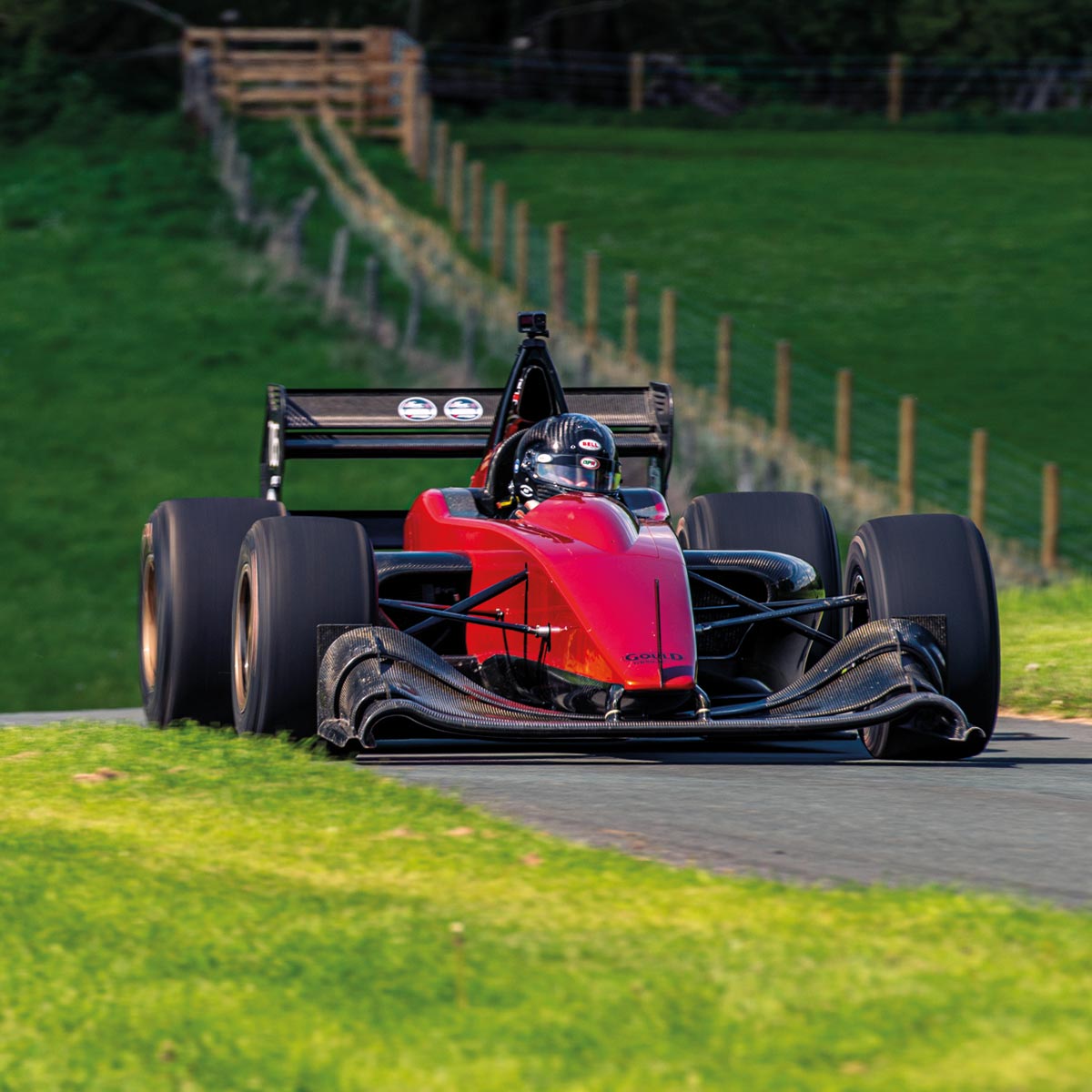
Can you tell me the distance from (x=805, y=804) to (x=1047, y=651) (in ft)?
21.1

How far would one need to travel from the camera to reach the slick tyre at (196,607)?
10109 millimetres

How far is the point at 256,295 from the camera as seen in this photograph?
3353 centimetres

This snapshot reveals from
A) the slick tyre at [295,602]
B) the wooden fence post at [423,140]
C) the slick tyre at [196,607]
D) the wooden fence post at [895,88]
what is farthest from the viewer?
the wooden fence post at [895,88]

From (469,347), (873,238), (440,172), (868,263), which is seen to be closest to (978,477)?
(469,347)

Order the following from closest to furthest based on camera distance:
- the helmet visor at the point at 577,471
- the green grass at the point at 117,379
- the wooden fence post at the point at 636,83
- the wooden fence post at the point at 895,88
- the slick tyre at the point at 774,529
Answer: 1. the helmet visor at the point at 577,471
2. the slick tyre at the point at 774,529
3. the green grass at the point at 117,379
4. the wooden fence post at the point at 895,88
5. the wooden fence post at the point at 636,83

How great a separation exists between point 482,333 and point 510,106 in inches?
1056

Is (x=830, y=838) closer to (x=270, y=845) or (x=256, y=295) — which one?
(x=270, y=845)

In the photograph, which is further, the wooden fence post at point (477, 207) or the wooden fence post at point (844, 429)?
the wooden fence post at point (477, 207)

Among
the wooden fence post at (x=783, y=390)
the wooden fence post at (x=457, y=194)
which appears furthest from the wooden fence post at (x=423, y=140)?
the wooden fence post at (x=783, y=390)

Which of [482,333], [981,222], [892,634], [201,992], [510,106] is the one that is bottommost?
[201,992]

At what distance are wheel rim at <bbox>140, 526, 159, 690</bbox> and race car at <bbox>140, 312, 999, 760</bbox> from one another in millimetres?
20

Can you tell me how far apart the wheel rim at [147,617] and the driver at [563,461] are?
1.76 m

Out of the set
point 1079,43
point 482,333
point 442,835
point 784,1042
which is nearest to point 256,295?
point 482,333

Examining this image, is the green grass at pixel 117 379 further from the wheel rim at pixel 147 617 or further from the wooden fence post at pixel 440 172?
the wheel rim at pixel 147 617
